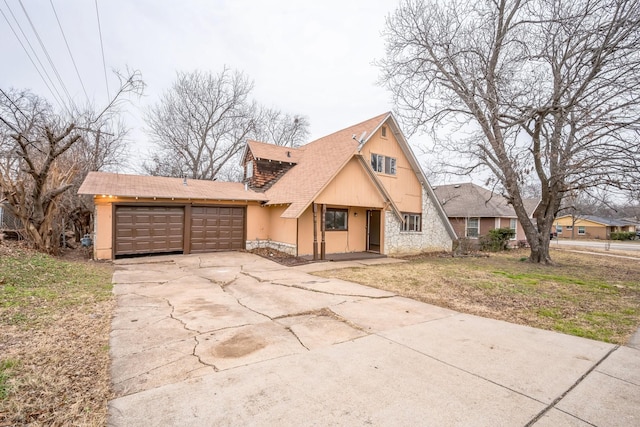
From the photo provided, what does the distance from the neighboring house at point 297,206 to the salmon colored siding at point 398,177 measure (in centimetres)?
5

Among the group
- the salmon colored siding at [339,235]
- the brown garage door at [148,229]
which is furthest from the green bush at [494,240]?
the brown garage door at [148,229]

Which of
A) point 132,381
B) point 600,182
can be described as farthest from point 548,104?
point 132,381

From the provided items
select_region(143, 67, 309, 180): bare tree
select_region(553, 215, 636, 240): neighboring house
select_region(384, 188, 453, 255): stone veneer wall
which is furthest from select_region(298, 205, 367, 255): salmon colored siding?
select_region(553, 215, 636, 240): neighboring house

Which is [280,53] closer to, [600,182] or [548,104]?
[548,104]

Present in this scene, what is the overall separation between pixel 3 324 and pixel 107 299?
1.78m

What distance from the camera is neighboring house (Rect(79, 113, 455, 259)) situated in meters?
12.2

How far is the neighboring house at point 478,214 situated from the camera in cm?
2314

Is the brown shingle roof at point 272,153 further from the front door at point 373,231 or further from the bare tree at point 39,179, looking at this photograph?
the bare tree at point 39,179

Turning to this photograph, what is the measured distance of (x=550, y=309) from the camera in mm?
6164

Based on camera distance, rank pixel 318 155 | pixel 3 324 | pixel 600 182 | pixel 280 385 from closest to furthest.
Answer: pixel 280 385 < pixel 3 324 < pixel 600 182 < pixel 318 155

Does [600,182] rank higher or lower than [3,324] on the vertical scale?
higher

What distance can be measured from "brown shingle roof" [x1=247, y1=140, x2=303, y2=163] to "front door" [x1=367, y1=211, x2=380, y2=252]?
5.76 metres

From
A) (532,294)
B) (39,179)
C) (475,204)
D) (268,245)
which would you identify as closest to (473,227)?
(475,204)

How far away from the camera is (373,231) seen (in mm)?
15969
